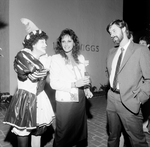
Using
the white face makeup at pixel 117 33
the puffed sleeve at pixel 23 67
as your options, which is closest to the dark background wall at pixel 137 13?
the white face makeup at pixel 117 33

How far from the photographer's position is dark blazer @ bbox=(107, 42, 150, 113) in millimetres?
2250

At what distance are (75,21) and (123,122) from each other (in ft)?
20.5

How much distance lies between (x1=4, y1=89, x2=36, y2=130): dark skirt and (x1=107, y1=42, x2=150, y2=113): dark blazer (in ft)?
4.17

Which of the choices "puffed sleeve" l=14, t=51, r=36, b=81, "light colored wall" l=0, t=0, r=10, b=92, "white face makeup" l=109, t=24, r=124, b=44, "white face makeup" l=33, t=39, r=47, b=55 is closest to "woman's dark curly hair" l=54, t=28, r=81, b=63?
"white face makeup" l=33, t=39, r=47, b=55

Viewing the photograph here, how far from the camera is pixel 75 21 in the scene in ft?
25.4

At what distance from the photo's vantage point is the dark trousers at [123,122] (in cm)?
232

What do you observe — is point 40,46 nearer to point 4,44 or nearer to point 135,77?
point 135,77

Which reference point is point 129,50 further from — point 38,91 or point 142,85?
point 38,91

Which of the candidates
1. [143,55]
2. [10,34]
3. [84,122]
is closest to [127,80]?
[143,55]

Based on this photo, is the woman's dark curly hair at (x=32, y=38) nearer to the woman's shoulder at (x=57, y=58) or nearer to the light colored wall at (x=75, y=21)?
the woman's shoulder at (x=57, y=58)

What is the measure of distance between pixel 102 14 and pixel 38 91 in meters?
7.58

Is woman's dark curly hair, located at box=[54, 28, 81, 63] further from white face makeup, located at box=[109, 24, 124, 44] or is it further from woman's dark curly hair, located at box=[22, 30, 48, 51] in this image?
white face makeup, located at box=[109, 24, 124, 44]

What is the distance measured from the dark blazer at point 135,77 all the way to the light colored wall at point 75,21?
195 inches

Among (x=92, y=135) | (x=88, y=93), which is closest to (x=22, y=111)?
(x=88, y=93)
